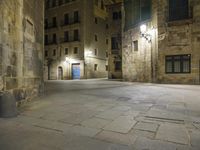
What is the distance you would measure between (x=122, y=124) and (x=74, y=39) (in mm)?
24674

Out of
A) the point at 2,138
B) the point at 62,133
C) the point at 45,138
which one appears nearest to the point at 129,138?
the point at 62,133

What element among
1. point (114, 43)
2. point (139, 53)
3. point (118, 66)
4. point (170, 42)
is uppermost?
point (114, 43)

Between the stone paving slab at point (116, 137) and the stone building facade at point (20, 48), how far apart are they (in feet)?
8.78

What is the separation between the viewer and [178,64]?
12.9 m

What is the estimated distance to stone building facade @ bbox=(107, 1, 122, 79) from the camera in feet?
79.2

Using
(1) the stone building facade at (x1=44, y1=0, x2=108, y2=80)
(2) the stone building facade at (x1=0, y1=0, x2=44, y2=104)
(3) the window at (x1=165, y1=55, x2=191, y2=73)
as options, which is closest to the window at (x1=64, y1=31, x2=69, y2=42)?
(1) the stone building facade at (x1=44, y1=0, x2=108, y2=80)

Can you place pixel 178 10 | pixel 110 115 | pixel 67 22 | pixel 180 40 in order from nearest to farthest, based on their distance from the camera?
pixel 110 115, pixel 180 40, pixel 178 10, pixel 67 22

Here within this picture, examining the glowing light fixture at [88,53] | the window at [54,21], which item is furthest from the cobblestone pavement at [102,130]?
the window at [54,21]

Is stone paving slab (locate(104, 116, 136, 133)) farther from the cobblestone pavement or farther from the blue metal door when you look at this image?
the blue metal door

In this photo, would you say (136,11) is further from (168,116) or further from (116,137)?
(116,137)

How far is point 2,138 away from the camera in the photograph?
2500 millimetres

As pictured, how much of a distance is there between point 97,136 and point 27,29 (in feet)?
14.6

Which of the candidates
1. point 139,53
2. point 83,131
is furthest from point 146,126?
point 139,53

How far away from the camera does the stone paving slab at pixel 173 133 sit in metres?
2.45
